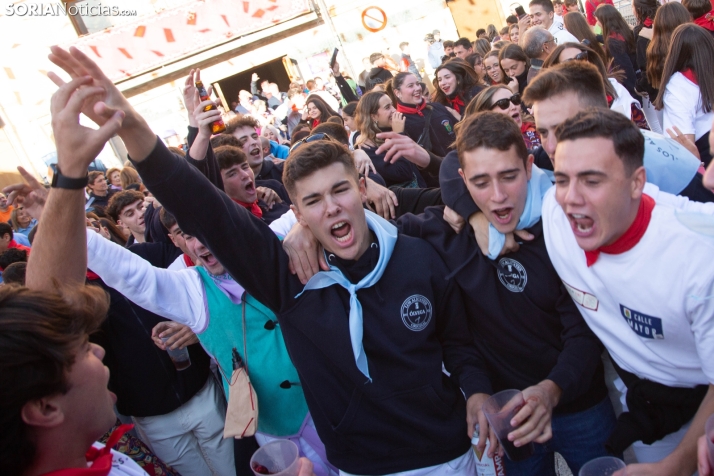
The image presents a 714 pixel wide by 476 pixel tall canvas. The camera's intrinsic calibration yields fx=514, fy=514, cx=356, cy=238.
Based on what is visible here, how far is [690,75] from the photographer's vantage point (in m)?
3.86

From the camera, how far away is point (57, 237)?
70.4 inches

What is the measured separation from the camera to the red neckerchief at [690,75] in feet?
12.6

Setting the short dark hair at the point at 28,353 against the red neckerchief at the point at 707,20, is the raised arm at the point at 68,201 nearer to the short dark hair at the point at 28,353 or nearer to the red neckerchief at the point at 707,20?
the short dark hair at the point at 28,353

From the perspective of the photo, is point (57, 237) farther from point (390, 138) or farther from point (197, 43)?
point (197, 43)

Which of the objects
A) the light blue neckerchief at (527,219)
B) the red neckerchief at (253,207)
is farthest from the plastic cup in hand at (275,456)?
the red neckerchief at (253,207)

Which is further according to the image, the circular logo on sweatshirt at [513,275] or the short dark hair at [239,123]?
the short dark hair at [239,123]

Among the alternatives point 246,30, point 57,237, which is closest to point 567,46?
point 57,237

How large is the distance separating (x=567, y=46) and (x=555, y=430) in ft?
9.40

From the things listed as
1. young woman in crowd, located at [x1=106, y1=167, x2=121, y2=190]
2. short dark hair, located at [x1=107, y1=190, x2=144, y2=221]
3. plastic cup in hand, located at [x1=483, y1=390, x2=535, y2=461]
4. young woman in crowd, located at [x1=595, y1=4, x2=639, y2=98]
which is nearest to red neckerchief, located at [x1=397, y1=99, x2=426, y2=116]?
young woman in crowd, located at [x1=595, y1=4, x2=639, y2=98]

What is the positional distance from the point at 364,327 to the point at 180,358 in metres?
1.50

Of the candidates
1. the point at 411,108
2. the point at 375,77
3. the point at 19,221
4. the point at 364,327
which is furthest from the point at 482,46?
the point at 364,327

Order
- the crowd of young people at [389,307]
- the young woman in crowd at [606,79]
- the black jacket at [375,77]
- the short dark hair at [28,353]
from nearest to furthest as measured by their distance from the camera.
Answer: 1. the short dark hair at [28,353]
2. the crowd of young people at [389,307]
3. the young woman in crowd at [606,79]
4. the black jacket at [375,77]

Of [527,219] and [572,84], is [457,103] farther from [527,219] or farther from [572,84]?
[527,219]

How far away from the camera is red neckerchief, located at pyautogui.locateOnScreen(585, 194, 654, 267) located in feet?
5.85
